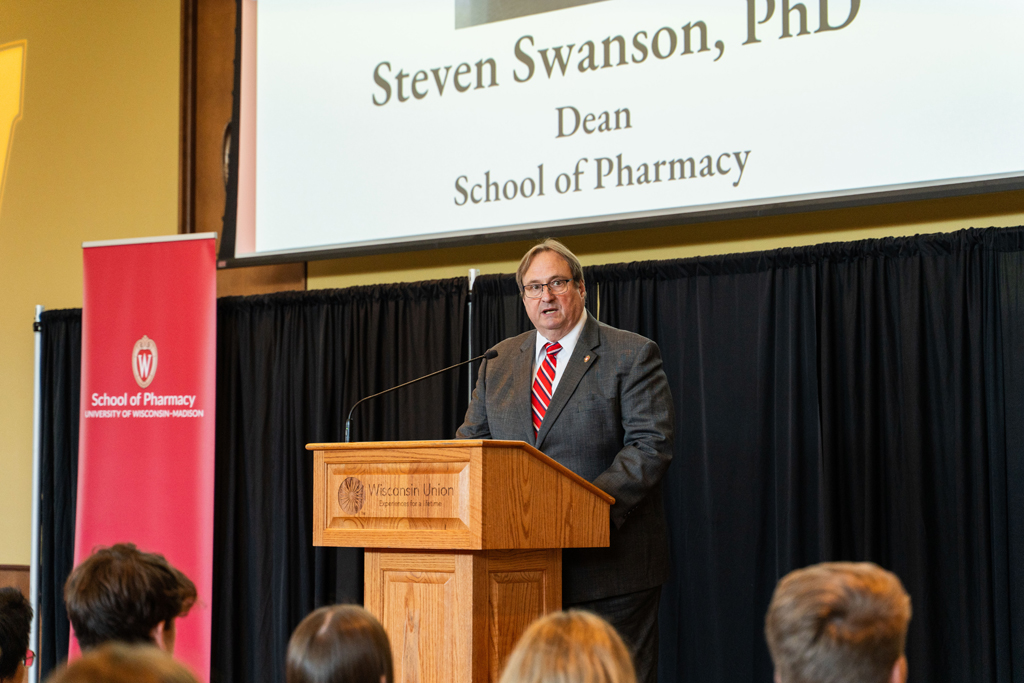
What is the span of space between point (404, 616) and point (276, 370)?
3083mm

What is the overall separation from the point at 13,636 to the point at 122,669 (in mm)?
1570

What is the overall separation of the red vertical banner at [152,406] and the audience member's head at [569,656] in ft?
13.1

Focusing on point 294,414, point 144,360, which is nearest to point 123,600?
point 294,414

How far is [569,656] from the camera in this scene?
130 cm

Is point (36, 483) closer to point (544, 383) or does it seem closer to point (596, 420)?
point (544, 383)

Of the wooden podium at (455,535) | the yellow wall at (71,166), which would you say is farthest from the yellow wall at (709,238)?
the wooden podium at (455,535)

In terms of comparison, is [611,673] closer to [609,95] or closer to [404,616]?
[404,616]

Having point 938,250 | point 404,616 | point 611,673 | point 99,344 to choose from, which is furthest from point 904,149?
point 99,344

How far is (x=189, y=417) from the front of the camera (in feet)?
16.8

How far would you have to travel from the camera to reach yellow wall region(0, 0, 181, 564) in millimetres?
6016

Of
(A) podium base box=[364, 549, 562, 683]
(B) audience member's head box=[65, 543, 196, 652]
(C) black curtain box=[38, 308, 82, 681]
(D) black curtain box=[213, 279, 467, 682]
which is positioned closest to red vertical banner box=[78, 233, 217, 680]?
(D) black curtain box=[213, 279, 467, 682]

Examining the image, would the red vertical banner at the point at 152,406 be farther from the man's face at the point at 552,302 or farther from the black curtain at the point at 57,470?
the man's face at the point at 552,302

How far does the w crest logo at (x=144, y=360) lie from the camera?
524cm

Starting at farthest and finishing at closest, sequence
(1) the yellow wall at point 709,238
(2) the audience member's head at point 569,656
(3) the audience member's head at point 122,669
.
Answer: (1) the yellow wall at point 709,238, (2) the audience member's head at point 569,656, (3) the audience member's head at point 122,669
